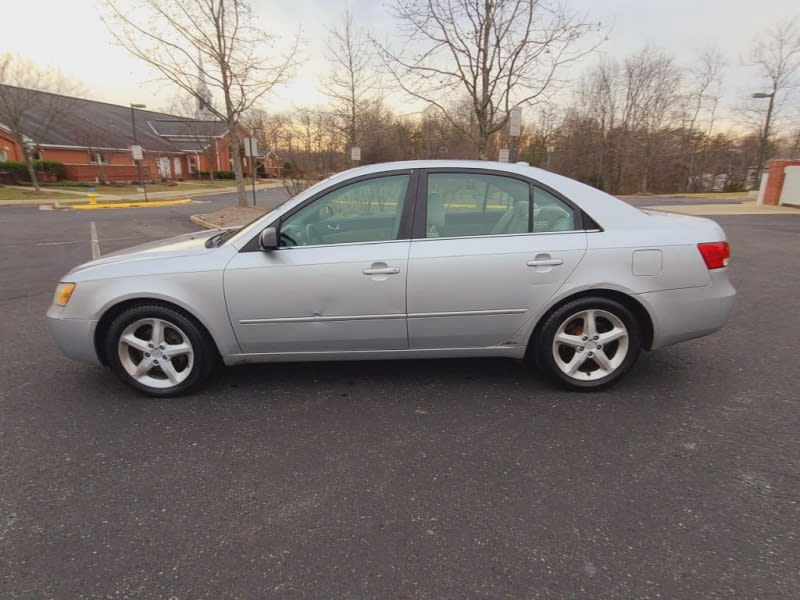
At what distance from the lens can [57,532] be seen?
7.04ft


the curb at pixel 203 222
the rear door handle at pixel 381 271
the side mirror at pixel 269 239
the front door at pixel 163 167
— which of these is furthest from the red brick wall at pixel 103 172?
the rear door handle at pixel 381 271

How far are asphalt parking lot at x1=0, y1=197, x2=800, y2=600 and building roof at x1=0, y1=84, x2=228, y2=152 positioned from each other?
3649 centimetres

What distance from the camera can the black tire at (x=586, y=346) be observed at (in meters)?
3.30

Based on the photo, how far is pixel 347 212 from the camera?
354 cm

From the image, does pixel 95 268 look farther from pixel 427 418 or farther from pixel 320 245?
pixel 427 418

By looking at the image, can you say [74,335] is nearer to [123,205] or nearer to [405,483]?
[405,483]

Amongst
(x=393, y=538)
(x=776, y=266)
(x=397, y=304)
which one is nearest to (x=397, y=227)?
(x=397, y=304)

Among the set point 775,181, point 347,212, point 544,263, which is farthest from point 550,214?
point 775,181

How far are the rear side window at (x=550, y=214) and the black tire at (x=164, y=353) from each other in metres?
2.50

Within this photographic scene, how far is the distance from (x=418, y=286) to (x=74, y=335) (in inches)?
95.7

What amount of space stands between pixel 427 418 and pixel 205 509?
1.40m

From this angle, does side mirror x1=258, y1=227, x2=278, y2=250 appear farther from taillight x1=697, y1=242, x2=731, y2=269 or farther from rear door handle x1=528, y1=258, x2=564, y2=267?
taillight x1=697, y1=242, x2=731, y2=269

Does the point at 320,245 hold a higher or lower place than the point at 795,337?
higher

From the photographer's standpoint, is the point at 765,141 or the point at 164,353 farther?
the point at 765,141
